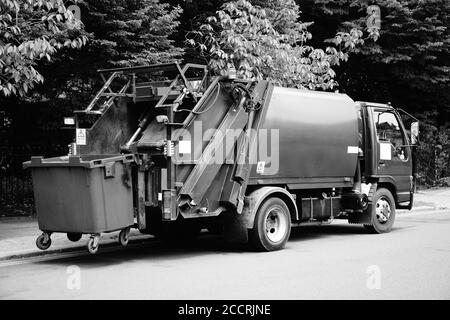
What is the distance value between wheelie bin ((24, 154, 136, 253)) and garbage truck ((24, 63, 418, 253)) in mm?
14

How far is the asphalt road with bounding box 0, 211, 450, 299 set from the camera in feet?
22.7

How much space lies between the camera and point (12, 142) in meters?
15.7

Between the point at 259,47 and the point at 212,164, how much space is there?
5.42m

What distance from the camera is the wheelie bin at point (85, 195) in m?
8.46

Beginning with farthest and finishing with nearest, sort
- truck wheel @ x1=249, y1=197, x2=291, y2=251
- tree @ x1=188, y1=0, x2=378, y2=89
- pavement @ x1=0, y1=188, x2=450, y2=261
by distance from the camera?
tree @ x1=188, y1=0, x2=378, y2=89
pavement @ x1=0, y1=188, x2=450, y2=261
truck wheel @ x1=249, y1=197, x2=291, y2=251

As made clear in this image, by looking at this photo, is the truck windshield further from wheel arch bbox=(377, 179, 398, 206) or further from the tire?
the tire

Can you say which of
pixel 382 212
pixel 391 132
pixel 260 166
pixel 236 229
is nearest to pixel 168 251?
pixel 236 229

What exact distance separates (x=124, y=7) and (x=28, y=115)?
141 inches

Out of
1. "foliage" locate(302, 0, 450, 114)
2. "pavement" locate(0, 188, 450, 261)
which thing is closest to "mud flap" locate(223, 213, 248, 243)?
"pavement" locate(0, 188, 450, 261)

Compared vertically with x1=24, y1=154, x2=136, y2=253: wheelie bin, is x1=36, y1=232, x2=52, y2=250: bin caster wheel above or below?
below

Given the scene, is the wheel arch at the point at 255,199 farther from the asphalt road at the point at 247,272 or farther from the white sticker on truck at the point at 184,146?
the white sticker on truck at the point at 184,146

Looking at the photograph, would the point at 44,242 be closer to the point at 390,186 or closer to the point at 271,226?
the point at 271,226

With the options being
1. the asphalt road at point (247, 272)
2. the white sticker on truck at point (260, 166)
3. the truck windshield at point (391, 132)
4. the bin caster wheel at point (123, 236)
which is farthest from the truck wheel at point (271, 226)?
the truck windshield at point (391, 132)
